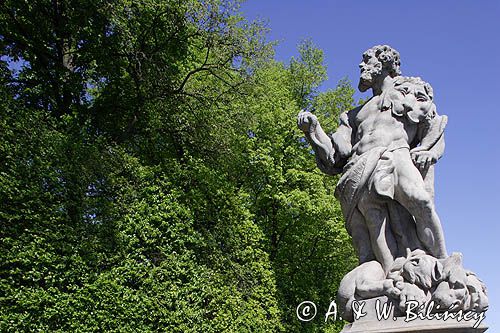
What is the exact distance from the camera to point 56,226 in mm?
10789

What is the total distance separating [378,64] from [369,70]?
0.11 meters

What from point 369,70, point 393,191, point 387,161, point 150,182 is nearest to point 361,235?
point 393,191

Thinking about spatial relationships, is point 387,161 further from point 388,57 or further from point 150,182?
point 150,182

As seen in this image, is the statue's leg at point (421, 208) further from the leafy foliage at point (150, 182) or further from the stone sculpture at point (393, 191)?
the leafy foliage at point (150, 182)

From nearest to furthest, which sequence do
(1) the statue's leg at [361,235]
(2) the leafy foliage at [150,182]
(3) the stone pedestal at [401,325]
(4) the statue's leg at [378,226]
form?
(3) the stone pedestal at [401,325], (4) the statue's leg at [378,226], (1) the statue's leg at [361,235], (2) the leafy foliage at [150,182]

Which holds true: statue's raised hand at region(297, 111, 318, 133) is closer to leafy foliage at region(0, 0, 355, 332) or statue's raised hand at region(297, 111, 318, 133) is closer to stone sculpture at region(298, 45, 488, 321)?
stone sculpture at region(298, 45, 488, 321)

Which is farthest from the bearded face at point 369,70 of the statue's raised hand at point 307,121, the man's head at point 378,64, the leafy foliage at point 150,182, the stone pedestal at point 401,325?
the leafy foliage at point 150,182

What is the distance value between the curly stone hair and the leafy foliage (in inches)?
291

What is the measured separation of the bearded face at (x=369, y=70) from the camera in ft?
18.9

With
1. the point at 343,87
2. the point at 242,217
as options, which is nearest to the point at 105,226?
the point at 242,217

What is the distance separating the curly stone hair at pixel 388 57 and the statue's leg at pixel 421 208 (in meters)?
1.36

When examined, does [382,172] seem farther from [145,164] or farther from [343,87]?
[343,87]

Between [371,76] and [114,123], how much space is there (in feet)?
31.5

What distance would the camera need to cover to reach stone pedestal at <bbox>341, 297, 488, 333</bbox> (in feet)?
13.8
